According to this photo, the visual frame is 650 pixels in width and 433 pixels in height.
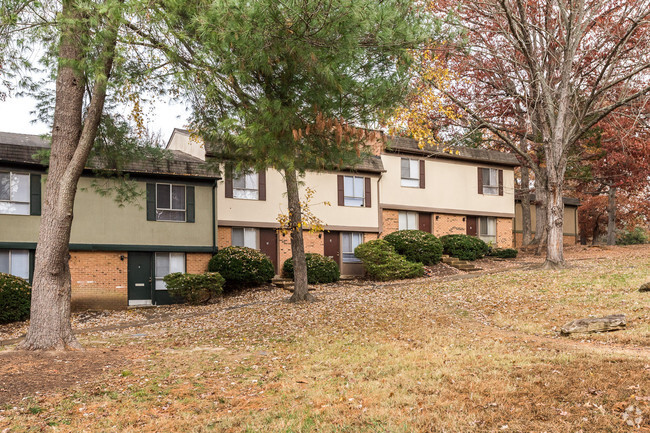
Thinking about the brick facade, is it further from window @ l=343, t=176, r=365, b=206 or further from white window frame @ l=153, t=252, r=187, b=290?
white window frame @ l=153, t=252, r=187, b=290

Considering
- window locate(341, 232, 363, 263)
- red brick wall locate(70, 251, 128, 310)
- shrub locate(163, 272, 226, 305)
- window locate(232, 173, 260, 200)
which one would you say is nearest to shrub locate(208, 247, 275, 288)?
shrub locate(163, 272, 226, 305)

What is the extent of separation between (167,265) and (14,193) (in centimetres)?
561

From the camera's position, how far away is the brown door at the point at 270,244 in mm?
22594

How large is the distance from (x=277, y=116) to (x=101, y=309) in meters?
12.7

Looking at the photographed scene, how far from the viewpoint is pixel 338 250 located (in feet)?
79.7

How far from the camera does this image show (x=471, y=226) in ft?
90.9

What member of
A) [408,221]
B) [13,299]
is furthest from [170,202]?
[408,221]

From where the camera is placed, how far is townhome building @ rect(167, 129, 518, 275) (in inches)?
880

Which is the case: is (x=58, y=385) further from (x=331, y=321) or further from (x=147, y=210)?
(x=147, y=210)

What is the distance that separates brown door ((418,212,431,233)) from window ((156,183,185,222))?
1159 cm

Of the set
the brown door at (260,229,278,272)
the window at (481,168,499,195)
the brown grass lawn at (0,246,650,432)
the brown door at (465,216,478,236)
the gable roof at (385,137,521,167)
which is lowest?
the brown grass lawn at (0,246,650,432)

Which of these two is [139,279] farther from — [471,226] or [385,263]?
[471,226]

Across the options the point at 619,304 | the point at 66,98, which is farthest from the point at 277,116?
the point at 619,304

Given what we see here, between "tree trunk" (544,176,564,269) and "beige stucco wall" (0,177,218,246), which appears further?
"tree trunk" (544,176,564,269)
